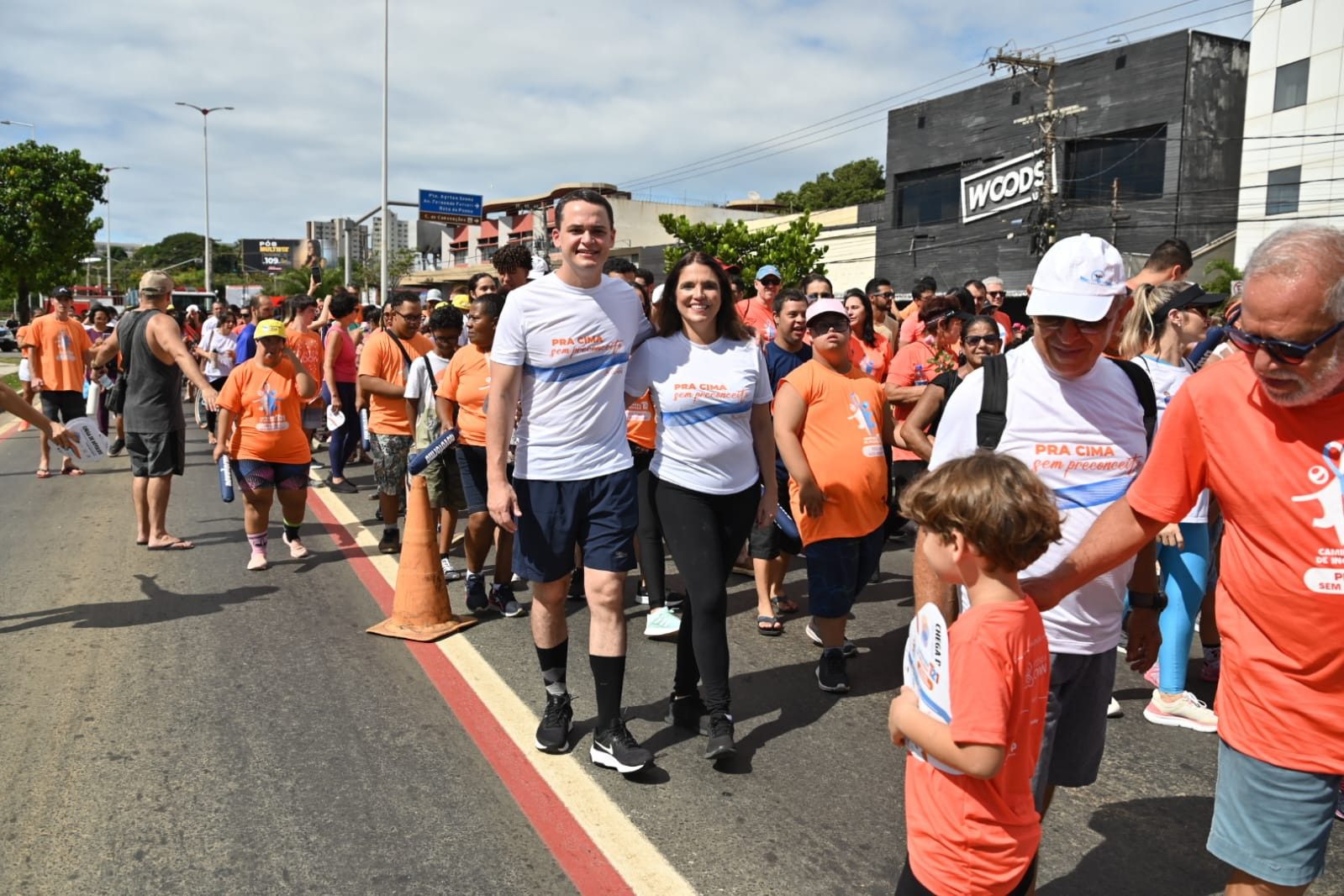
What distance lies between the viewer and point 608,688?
385 centimetres

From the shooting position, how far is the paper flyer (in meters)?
2.03

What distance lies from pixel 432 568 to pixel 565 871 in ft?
8.91

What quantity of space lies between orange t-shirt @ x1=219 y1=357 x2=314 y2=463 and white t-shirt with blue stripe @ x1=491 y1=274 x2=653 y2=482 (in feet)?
12.4

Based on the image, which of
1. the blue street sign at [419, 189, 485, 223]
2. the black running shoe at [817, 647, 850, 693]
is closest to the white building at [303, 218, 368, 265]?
the blue street sign at [419, 189, 485, 223]

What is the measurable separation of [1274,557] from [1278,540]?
40mm

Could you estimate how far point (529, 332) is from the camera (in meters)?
3.81

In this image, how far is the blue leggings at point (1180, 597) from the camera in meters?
4.43

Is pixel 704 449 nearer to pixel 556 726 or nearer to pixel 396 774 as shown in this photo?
pixel 556 726

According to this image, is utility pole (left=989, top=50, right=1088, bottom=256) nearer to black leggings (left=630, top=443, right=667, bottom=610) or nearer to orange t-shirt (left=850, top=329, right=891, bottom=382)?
orange t-shirt (left=850, top=329, right=891, bottom=382)

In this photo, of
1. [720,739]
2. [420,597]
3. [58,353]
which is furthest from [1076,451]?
[58,353]

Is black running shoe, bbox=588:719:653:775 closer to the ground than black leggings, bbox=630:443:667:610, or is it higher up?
closer to the ground

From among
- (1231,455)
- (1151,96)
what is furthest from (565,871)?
(1151,96)

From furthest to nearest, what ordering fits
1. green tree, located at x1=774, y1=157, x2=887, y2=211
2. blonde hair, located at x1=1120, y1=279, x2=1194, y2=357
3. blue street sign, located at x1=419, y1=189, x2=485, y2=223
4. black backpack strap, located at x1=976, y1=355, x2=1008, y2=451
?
green tree, located at x1=774, y1=157, x2=887, y2=211 < blue street sign, located at x1=419, y1=189, x2=485, y2=223 < blonde hair, located at x1=1120, y1=279, x2=1194, y2=357 < black backpack strap, located at x1=976, y1=355, x2=1008, y2=451

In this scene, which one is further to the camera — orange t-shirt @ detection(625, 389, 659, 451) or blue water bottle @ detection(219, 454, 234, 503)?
blue water bottle @ detection(219, 454, 234, 503)
